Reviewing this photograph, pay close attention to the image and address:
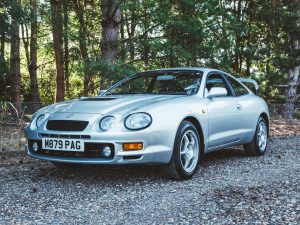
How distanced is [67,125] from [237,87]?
346 centimetres

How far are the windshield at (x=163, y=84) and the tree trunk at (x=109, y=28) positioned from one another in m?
4.02

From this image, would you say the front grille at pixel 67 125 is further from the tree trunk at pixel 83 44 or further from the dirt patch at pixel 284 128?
the dirt patch at pixel 284 128

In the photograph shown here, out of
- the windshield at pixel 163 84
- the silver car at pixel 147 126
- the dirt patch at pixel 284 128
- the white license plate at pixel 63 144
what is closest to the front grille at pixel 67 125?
the silver car at pixel 147 126

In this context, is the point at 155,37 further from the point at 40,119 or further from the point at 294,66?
the point at 294,66

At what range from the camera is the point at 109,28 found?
11.0 meters

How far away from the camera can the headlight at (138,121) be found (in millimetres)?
4820

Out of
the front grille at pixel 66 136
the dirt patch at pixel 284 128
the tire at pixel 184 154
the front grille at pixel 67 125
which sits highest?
the front grille at pixel 67 125

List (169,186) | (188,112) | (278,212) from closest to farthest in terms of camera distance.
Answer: (278,212)
(169,186)
(188,112)

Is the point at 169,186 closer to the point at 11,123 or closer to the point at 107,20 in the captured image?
the point at 11,123

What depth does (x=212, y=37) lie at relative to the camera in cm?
1107

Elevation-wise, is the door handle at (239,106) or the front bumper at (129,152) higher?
the door handle at (239,106)

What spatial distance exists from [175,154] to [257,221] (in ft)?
5.23

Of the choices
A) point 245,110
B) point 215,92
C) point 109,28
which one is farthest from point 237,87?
point 109,28

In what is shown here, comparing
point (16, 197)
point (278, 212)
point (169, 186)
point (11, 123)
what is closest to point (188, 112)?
point (169, 186)
